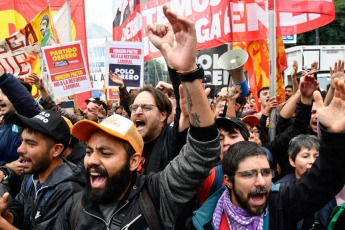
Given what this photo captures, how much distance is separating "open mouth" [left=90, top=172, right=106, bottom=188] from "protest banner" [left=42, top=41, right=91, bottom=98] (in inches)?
206

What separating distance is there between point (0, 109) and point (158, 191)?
3274 millimetres

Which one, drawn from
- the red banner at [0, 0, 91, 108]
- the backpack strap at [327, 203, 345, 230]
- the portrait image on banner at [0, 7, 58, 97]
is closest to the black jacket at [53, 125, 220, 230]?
the backpack strap at [327, 203, 345, 230]

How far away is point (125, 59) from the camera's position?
848cm

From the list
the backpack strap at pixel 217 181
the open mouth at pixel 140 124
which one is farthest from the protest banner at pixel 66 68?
the backpack strap at pixel 217 181

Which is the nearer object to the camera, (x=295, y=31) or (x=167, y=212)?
(x=167, y=212)

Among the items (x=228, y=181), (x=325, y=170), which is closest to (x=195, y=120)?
(x=228, y=181)

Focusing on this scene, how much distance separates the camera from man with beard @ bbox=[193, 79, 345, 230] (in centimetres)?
264

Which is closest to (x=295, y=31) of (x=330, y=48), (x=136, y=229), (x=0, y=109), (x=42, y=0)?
(x=0, y=109)

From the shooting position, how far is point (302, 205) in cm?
280

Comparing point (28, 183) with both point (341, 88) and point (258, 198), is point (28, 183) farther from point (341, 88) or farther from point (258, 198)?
point (341, 88)

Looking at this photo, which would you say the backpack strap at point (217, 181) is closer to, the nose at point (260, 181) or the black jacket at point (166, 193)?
the nose at point (260, 181)

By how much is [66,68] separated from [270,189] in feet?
18.3

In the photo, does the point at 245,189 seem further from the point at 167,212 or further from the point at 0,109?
the point at 0,109

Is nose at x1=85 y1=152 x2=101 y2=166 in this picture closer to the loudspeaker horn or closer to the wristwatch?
the wristwatch
